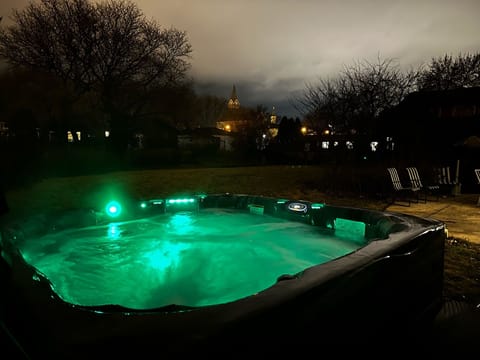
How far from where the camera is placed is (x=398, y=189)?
7.15m

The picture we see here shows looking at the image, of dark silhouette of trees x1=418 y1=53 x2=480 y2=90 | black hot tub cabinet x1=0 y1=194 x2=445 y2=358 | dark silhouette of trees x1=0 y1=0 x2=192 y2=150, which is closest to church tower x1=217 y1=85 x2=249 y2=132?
dark silhouette of trees x1=0 y1=0 x2=192 y2=150

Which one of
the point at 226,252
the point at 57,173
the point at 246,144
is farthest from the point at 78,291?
the point at 246,144

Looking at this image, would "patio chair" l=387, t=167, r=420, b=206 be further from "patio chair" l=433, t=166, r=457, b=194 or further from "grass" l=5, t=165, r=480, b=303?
"patio chair" l=433, t=166, r=457, b=194

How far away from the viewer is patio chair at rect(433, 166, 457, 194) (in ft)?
27.7

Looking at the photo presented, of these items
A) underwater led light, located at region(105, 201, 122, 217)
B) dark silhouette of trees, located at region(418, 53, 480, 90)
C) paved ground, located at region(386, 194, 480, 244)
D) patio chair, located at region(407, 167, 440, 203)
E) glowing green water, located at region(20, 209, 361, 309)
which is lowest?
glowing green water, located at region(20, 209, 361, 309)

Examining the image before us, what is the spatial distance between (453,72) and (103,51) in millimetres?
18384

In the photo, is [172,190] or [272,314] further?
[172,190]

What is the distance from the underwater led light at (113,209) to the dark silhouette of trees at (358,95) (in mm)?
8130

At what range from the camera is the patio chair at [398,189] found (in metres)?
7.20

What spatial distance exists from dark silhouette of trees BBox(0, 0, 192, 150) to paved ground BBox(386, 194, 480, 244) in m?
14.9

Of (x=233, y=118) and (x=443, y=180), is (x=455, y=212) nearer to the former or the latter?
(x=443, y=180)

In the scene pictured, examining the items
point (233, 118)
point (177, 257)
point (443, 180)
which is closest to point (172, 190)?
point (177, 257)

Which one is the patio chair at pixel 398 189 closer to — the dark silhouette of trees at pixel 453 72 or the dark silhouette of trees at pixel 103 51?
the dark silhouette of trees at pixel 453 72

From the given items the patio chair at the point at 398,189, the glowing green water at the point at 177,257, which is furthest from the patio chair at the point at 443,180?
the glowing green water at the point at 177,257
